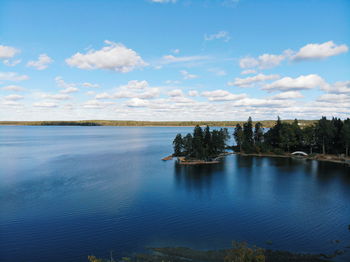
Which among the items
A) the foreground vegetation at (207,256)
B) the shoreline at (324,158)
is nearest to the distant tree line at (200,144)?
the shoreline at (324,158)

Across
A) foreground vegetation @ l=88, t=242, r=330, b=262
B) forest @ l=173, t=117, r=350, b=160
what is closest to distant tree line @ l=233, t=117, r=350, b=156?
forest @ l=173, t=117, r=350, b=160

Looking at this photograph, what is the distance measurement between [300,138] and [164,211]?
67397mm

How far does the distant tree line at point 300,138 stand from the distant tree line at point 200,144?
1238cm

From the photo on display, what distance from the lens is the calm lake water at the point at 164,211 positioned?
23438mm

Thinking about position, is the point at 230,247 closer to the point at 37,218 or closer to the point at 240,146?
the point at 37,218

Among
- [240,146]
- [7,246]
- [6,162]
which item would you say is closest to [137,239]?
[7,246]

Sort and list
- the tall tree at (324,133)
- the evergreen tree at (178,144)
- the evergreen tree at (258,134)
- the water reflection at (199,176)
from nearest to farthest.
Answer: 1. the water reflection at (199,176)
2. the tall tree at (324,133)
3. the evergreen tree at (178,144)
4. the evergreen tree at (258,134)

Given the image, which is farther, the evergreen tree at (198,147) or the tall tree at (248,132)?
the tall tree at (248,132)

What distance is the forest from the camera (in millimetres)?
72812

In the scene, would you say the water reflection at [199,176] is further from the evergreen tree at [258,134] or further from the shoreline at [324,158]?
the evergreen tree at [258,134]

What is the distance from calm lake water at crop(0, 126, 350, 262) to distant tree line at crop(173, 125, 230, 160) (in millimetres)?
15414

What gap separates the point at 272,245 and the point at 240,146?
69.3 metres

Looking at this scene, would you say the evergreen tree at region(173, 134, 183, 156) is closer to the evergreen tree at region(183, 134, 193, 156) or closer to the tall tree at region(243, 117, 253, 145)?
the evergreen tree at region(183, 134, 193, 156)

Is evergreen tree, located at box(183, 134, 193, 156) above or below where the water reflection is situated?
above
